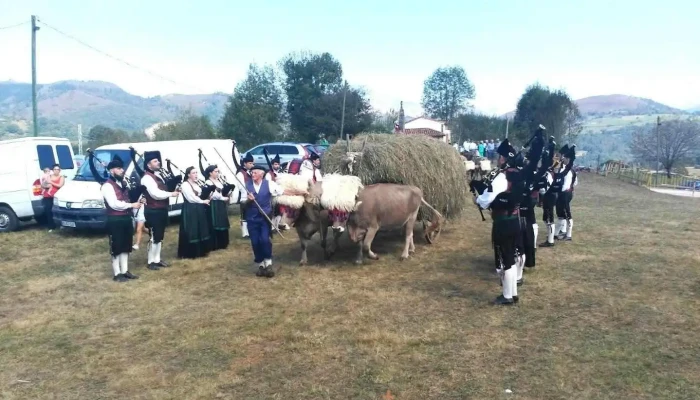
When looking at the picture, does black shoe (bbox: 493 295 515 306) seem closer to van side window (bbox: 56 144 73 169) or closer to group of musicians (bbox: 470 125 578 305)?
group of musicians (bbox: 470 125 578 305)

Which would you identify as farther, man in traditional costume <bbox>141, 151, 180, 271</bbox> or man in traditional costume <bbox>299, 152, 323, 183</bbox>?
man in traditional costume <bbox>299, 152, 323, 183</bbox>

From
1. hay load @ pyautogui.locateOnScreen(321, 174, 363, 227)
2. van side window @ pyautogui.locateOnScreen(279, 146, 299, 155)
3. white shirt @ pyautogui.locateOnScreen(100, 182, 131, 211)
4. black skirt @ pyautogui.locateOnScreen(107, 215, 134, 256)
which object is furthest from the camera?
van side window @ pyautogui.locateOnScreen(279, 146, 299, 155)

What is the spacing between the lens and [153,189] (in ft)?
29.0

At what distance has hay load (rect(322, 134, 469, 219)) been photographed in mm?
9875

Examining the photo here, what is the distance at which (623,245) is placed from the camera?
10547 mm

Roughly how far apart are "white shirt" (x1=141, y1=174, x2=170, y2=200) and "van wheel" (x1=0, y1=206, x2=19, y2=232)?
602cm

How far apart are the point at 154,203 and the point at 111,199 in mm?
887

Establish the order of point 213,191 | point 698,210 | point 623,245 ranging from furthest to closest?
1. point 698,210
2. point 623,245
3. point 213,191

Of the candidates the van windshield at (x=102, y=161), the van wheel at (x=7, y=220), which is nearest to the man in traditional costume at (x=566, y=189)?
the van windshield at (x=102, y=161)

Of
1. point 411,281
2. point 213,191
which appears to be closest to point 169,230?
point 213,191

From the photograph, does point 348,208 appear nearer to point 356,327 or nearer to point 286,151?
point 356,327

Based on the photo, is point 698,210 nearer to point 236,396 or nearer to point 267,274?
point 267,274

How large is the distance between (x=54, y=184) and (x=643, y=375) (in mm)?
12709

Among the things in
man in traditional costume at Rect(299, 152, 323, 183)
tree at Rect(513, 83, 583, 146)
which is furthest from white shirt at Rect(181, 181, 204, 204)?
tree at Rect(513, 83, 583, 146)
